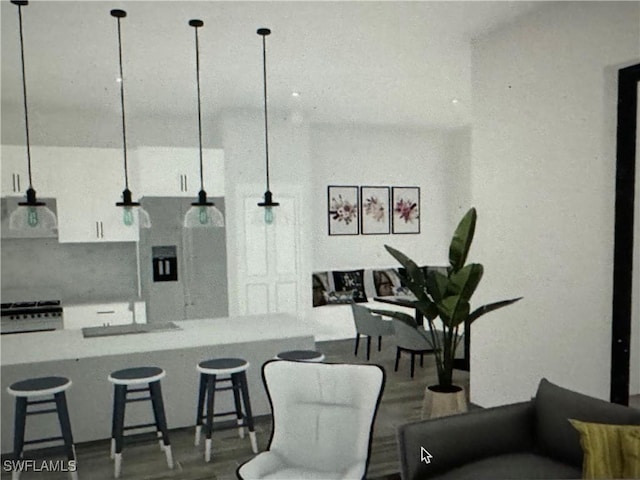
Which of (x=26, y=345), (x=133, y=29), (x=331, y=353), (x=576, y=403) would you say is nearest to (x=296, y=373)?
(x=576, y=403)

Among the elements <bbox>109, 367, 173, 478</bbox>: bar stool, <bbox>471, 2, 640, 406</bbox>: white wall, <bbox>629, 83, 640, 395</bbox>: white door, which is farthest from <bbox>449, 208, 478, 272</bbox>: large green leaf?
<bbox>109, 367, 173, 478</bbox>: bar stool

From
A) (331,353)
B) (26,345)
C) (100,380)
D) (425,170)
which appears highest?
(425,170)

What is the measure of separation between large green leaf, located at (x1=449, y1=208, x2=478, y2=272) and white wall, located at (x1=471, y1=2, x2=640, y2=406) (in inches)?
27.2

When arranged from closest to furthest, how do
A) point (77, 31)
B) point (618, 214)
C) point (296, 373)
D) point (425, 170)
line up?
point (296, 373) → point (618, 214) → point (77, 31) → point (425, 170)

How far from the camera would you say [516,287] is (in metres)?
4.15

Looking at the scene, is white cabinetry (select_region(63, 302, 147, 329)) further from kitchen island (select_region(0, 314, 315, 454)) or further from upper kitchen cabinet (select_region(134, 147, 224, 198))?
kitchen island (select_region(0, 314, 315, 454))

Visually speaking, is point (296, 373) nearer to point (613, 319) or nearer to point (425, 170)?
point (613, 319)

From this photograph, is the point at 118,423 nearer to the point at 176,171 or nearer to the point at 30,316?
the point at 30,316

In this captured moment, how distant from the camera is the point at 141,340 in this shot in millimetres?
4293

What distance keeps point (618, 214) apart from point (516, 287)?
991 mm

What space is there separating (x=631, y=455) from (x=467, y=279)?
1.42 m

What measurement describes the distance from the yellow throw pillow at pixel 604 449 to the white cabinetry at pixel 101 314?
17.2 ft

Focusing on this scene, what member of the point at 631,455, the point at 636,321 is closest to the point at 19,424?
the point at 631,455

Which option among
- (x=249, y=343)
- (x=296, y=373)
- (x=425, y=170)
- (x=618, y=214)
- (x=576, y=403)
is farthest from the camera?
(x=425, y=170)
